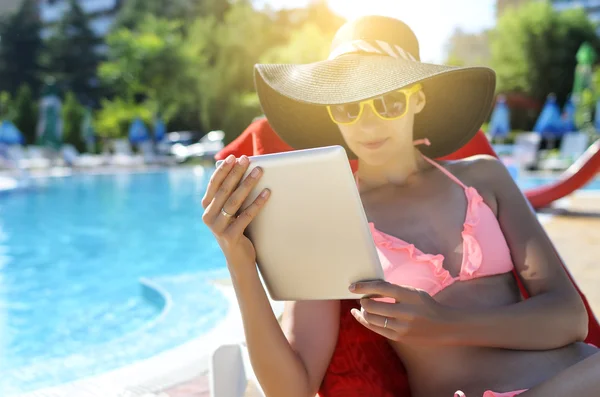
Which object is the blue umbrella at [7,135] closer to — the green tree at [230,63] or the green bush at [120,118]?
the green bush at [120,118]

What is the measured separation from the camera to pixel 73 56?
4150 centimetres

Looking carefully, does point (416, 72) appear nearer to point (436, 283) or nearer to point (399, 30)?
point (399, 30)

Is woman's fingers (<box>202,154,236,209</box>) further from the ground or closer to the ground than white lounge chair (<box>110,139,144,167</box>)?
further from the ground

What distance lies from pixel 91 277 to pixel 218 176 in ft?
18.6

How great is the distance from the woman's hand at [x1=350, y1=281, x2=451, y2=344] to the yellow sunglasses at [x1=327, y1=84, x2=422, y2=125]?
0.49 meters

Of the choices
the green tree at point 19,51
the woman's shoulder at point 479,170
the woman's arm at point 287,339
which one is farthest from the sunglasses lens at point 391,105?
the green tree at point 19,51

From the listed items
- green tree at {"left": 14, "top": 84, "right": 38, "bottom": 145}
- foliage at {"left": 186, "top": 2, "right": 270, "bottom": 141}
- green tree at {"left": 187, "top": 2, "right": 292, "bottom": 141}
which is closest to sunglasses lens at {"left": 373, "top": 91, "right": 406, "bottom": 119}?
green tree at {"left": 187, "top": 2, "right": 292, "bottom": 141}

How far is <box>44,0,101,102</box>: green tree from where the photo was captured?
135 ft

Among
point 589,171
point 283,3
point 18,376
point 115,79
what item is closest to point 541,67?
point 283,3

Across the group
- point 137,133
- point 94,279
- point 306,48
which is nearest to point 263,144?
point 94,279

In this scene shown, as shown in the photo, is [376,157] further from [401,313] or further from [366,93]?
[401,313]

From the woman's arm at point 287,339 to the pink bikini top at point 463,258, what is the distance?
0.22m

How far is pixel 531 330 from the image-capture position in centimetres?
132

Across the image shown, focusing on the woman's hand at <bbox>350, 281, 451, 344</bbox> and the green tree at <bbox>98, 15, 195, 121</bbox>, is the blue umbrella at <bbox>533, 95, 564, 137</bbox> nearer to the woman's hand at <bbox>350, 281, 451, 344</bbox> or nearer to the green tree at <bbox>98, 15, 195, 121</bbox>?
the green tree at <bbox>98, 15, 195, 121</bbox>
